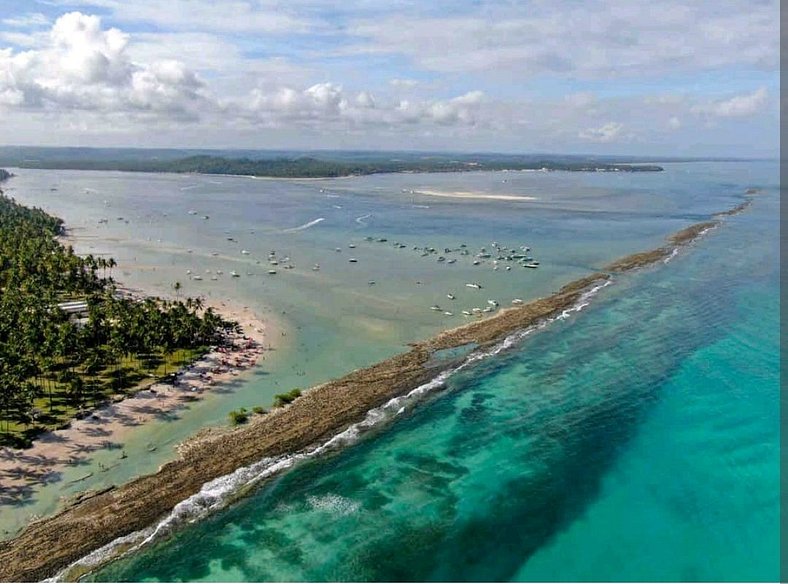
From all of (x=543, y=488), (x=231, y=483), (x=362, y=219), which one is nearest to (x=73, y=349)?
(x=231, y=483)

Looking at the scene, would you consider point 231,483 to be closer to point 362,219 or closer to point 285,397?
point 285,397

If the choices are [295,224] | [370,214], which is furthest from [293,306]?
[370,214]

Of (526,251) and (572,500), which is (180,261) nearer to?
(526,251)

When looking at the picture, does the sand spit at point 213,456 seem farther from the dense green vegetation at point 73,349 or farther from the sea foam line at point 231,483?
the dense green vegetation at point 73,349

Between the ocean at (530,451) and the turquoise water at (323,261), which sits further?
the turquoise water at (323,261)

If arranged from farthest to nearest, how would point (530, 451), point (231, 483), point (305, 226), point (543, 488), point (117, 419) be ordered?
point (305, 226), point (117, 419), point (530, 451), point (543, 488), point (231, 483)

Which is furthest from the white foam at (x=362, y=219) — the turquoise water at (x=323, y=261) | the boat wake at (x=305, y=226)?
the boat wake at (x=305, y=226)
